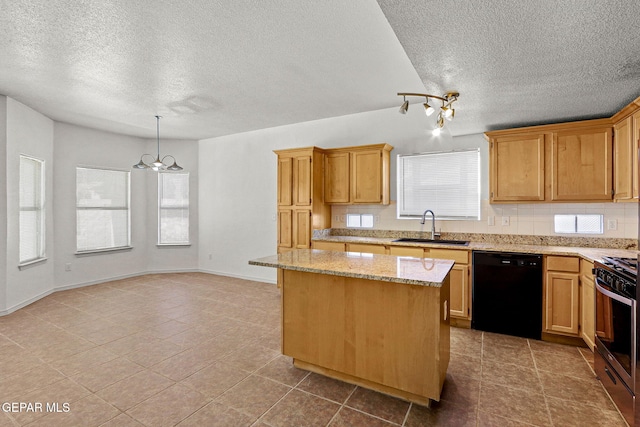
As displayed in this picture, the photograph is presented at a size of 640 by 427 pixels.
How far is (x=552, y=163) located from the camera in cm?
344

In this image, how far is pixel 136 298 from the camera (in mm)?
4746

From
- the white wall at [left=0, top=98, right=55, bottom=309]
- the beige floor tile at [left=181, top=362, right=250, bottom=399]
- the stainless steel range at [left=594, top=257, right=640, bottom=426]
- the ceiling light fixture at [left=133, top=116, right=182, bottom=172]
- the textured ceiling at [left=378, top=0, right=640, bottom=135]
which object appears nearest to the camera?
the textured ceiling at [left=378, top=0, right=640, bottom=135]

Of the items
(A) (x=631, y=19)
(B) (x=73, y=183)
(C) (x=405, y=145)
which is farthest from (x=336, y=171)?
(B) (x=73, y=183)

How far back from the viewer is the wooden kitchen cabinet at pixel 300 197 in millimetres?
4656

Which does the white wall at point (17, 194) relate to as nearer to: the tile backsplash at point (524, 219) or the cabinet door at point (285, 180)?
the cabinet door at point (285, 180)

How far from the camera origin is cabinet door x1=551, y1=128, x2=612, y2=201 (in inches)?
127

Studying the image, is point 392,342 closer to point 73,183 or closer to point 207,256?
point 207,256

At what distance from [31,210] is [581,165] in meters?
7.34

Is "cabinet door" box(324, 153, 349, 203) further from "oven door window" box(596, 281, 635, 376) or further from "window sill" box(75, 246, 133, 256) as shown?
"window sill" box(75, 246, 133, 256)

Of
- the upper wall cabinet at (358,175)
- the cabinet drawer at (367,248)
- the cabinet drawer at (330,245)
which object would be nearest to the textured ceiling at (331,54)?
the upper wall cabinet at (358,175)

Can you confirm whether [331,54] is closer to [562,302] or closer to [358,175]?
[358,175]

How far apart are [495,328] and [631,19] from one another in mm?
2899

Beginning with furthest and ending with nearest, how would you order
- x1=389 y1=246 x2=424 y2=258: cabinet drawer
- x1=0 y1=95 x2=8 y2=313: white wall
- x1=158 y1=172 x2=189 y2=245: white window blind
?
x1=158 y1=172 x2=189 y2=245: white window blind
x1=0 y1=95 x2=8 y2=313: white wall
x1=389 y1=246 x2=424 y2=258: cabinet drawer

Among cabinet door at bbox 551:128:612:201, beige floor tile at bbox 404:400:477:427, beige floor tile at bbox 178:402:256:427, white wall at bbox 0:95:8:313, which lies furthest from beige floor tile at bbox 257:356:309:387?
white wall at bbox 0:95:8:313
